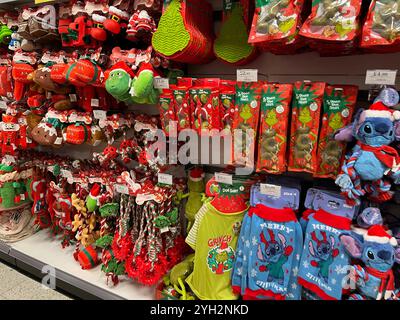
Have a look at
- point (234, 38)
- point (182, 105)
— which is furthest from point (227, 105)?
point (234, 38)

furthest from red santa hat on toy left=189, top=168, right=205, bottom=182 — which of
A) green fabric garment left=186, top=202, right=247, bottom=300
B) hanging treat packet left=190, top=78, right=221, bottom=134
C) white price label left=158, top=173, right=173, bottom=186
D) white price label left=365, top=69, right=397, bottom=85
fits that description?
white price label left=365, top=69, right=397, bottom=85

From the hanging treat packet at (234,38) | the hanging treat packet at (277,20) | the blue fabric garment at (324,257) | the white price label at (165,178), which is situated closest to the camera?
the hanging treat packet at (277,20)

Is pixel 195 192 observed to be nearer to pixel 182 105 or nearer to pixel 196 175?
pixel 196 175

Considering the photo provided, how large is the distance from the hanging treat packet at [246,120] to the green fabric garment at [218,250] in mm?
292

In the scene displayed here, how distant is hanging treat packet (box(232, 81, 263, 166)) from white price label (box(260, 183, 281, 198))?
0.38 feet

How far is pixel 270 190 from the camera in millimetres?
1299

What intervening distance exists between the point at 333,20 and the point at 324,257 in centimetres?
83

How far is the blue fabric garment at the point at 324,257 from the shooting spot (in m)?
1.16

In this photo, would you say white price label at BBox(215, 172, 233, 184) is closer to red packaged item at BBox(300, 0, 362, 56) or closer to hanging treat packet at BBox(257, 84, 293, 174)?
Result: hanging treat packet at BBox(257, 84, 293, 174)

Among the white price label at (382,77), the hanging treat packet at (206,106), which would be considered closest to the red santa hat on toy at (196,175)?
the hanging treat packet at (206,106)

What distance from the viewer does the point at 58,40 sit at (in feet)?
6.48

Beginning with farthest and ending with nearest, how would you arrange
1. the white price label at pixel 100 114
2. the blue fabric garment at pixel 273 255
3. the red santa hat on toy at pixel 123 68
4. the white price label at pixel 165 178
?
the white price label at pixel 100 114 < the white price label at pixel 165 178 < the red santa hat on toy at pixel 123 68 < the blue fabric garment at pixel 273 255

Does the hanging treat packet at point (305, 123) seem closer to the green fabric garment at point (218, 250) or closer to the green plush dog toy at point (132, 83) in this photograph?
the green fabric garment at point (218, 250)

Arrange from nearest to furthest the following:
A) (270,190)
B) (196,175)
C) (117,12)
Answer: (270,190) → (117,12) → (196,175)
